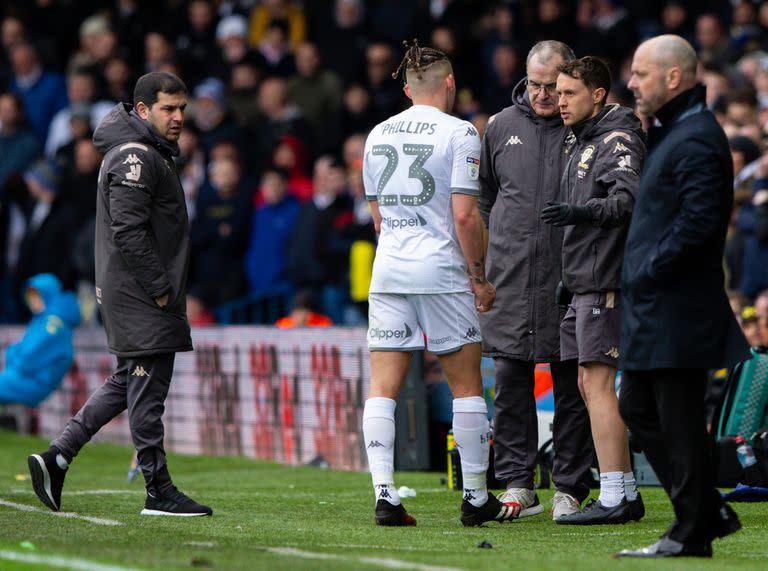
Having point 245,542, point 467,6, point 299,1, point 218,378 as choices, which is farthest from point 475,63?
point 245,542

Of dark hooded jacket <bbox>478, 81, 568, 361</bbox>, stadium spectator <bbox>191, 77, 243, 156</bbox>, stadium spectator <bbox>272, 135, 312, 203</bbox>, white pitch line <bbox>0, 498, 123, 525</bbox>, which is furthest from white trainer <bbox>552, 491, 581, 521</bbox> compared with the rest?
stadium spectator <bbox>191, 77, 243, 156</bbox>

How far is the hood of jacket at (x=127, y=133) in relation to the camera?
29.1ft

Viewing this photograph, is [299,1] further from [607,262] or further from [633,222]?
[633,222]

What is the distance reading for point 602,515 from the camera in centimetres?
845

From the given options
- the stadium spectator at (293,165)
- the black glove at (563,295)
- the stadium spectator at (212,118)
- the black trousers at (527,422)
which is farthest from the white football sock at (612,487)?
the stadium spectator at (212,118)

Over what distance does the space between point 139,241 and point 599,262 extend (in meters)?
2.38

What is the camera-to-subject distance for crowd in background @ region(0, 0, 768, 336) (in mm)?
16031

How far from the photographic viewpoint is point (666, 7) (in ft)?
56.1

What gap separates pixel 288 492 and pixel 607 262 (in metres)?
3.33

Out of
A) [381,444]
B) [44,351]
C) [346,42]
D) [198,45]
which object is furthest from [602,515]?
[198,45]

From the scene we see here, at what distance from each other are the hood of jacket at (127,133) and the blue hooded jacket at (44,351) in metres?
6.85

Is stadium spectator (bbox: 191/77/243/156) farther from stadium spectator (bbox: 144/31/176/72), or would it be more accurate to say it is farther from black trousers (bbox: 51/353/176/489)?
black trousers (bbox: 51/353/176/489)

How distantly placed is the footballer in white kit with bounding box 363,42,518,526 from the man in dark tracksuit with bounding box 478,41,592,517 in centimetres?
66

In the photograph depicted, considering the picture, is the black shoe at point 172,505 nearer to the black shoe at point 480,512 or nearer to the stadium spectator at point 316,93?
the black shoe at point 480,512
